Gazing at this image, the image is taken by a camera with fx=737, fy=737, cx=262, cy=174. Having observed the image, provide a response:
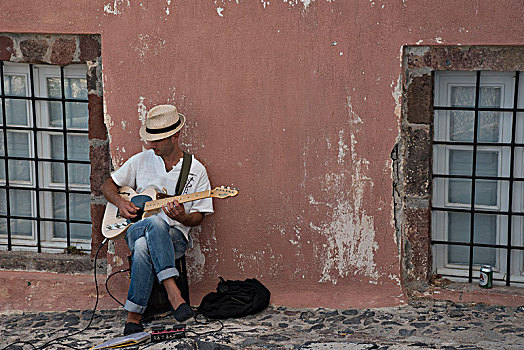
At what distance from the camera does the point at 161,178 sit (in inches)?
201

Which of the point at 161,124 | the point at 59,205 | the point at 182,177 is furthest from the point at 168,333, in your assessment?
the point at 59,205

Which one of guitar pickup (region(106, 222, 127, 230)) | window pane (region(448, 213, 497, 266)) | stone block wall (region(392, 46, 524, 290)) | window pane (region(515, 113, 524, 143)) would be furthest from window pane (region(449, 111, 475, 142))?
guitar pickup (region(106, 222, 127, 230))

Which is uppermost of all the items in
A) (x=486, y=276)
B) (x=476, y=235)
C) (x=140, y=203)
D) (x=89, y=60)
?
(x=89, y=60)

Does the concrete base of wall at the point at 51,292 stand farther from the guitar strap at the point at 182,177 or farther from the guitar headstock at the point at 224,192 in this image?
the guitar headstock at the point at 224,192

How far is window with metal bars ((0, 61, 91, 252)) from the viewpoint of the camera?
5.71 metres

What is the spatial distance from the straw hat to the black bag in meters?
1.16

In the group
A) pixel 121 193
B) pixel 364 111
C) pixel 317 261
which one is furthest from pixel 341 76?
pixel 121 193

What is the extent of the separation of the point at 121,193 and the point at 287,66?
1.47m

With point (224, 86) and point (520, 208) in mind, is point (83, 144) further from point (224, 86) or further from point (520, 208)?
point (520, 208)

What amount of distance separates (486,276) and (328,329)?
1.20 meters

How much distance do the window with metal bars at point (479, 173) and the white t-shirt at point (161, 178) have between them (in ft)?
5.44

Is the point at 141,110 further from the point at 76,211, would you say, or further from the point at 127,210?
the point at 76,211

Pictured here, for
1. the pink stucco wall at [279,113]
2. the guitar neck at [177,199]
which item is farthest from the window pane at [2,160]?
the guitar neck at [177,199]

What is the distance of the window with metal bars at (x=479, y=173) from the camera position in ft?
16.7
